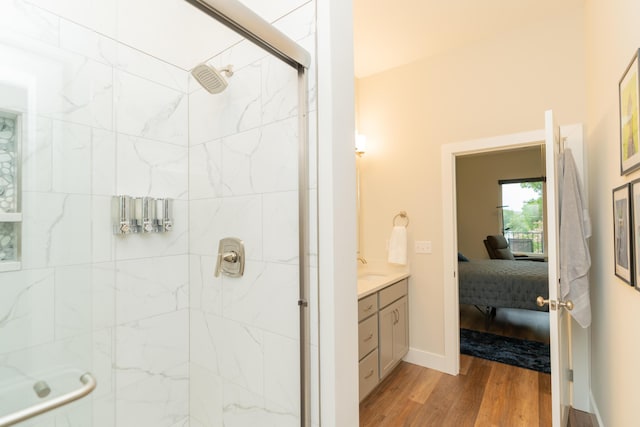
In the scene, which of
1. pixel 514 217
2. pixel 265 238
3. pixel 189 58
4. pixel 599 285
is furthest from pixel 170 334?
pixel 514 217

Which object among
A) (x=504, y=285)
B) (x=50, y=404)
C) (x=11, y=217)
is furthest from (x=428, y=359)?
(x=11, y=217)

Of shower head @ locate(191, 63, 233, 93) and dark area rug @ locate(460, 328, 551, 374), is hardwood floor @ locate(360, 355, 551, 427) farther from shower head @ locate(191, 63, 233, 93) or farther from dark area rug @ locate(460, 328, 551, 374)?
shower head @ locate(191, 63, 233, 93)

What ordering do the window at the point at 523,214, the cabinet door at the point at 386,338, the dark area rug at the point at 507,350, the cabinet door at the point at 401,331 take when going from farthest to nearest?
1. the window at the point at 523,214
2. the dark area rug at the point at 507,350
3. the cabinet door at the point at 401,331
4. the cabinet door at the point at 386,338

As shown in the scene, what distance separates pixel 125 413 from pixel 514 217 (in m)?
7.09

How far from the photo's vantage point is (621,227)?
1362 mm

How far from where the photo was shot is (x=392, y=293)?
2.59 metres

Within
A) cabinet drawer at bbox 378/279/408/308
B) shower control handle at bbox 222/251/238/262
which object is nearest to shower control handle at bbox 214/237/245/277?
shower control handle at bbox 222/251/238/262

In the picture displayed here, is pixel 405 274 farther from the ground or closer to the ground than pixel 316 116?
closer to the ground

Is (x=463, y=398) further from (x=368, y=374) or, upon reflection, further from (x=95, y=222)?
(x=95, y=222)

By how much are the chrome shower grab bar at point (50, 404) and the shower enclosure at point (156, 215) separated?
28mm

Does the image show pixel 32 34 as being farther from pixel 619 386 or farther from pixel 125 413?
pixel 619 386

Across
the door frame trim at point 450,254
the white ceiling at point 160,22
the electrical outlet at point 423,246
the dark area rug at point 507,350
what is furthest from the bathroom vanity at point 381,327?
the white ceiling at point 160,22

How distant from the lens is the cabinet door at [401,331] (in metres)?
2.63

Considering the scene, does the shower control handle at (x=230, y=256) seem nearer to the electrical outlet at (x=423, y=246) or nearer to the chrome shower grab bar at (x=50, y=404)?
the chrome shower grab bar at (x=50, y=404)
